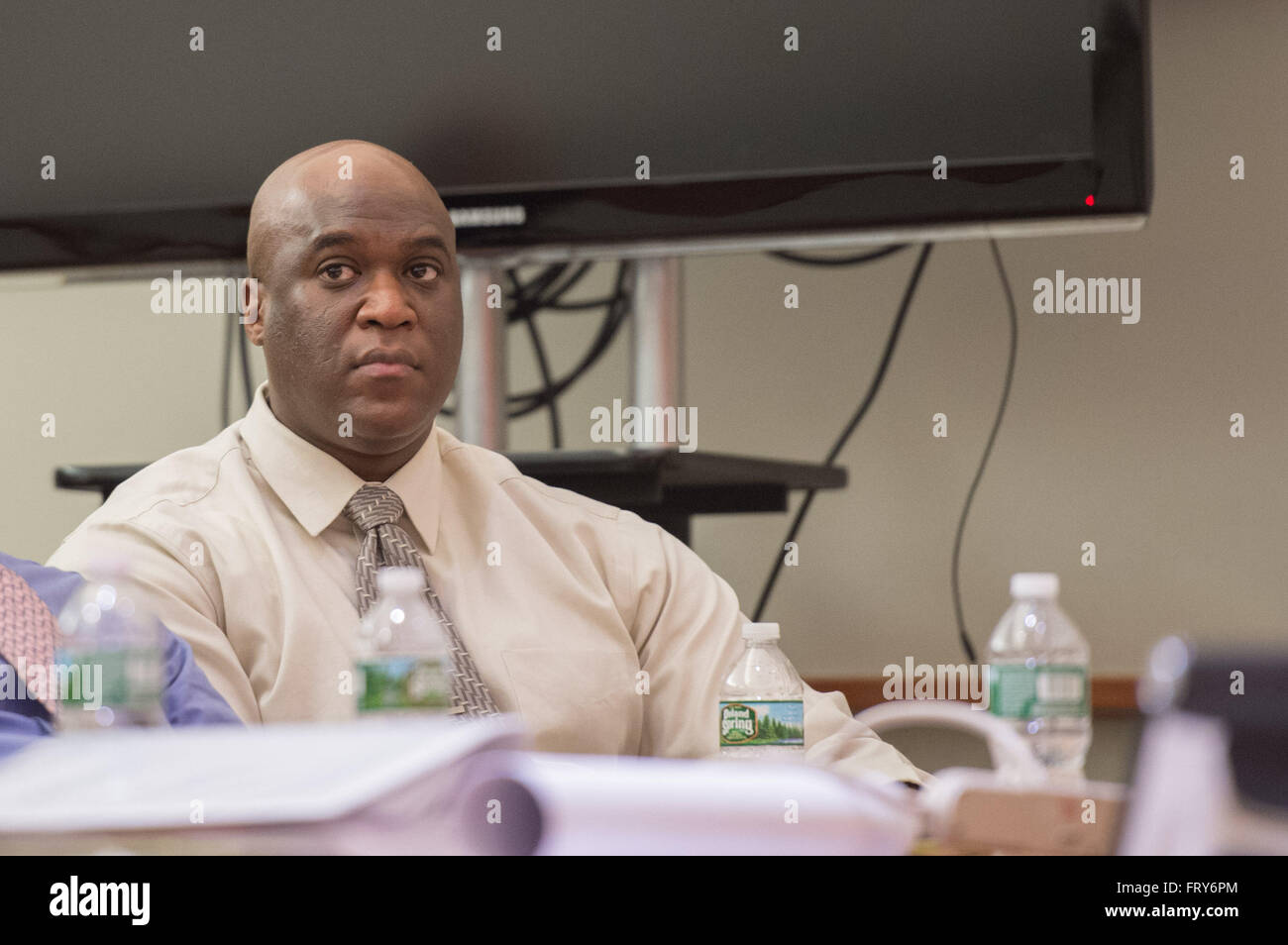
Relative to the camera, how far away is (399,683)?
97 centimetres

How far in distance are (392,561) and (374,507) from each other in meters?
0.07

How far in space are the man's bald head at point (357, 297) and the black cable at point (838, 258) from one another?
84cm

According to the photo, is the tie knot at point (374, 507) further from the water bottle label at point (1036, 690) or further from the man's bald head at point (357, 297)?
the water bottle label at point (1036, 690)

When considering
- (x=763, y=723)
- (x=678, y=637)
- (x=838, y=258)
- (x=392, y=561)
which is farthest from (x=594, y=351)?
(x=763, y=723)

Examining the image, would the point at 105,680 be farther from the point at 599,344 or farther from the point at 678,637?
A: the point at 599,344

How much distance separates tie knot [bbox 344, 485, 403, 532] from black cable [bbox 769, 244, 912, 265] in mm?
930

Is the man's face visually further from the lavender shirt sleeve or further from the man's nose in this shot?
the lavender shirt sleeve

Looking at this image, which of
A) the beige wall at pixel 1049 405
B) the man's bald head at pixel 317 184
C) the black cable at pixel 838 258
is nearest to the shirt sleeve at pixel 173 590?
the man's bald head at pixel 317 184

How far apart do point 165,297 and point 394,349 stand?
1.19 metres
